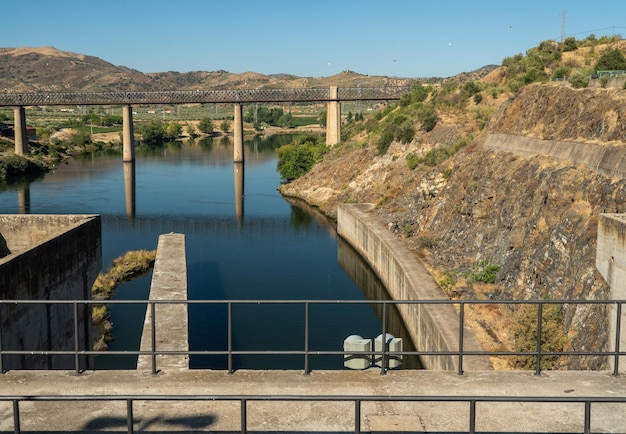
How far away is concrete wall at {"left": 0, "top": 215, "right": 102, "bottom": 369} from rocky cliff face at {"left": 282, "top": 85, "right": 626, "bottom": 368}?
10268mm

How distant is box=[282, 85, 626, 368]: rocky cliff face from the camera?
1861 centimetres

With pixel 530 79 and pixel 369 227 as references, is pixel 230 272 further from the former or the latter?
pixel 530 79

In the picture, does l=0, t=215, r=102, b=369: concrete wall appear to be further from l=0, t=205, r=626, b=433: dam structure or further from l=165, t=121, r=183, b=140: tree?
l=165, t=121, r=183, b=140: tree

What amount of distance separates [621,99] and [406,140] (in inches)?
1066

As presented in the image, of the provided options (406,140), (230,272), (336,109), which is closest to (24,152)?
(336,109)

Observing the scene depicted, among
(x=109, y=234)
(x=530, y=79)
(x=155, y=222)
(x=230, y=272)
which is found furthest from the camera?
(x=155, y=222)

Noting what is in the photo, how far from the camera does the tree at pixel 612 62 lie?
3754 centimetres

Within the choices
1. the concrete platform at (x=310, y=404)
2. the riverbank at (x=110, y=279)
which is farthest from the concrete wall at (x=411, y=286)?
the riverbank at (x=110, y=279)

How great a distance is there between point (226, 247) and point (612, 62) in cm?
2312

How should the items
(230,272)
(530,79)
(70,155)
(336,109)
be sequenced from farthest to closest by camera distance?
(70,155)
(336,109)
(530,79)
(230,272)

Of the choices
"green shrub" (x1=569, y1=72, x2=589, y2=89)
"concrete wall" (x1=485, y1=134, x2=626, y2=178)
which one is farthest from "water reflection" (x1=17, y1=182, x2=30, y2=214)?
"green shrub" (x1=569, y1=72, x2=589, y2=89)

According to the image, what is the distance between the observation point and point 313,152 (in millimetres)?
69188

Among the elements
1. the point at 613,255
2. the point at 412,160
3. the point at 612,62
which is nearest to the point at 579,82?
the point at 612,62

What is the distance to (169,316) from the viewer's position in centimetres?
1619
